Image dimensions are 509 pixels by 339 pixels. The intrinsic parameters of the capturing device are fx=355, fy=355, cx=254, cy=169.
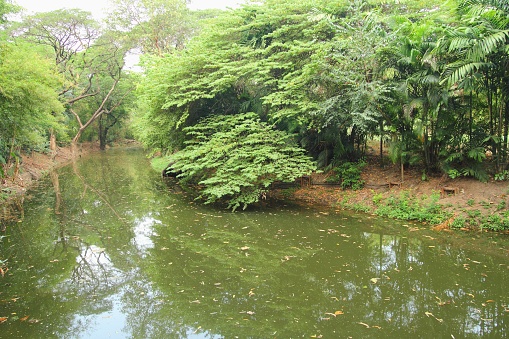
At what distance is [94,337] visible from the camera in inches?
179

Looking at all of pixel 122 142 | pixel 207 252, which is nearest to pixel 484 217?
pixel 207 252

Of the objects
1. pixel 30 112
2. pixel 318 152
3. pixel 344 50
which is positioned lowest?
pixel 318 152

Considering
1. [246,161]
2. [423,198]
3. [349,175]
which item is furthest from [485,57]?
[246,161]

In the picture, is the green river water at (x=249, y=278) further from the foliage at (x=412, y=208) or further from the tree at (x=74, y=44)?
the tree at (x=74, y=44)

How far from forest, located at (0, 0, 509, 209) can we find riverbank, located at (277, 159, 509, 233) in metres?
0.42

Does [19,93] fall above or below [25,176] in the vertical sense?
above

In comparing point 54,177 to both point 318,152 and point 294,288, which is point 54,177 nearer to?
point 318,152

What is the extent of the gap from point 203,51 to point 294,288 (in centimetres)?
996

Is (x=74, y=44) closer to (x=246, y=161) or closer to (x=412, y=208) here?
(x=246, y=161)

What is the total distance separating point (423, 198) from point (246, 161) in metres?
5.10

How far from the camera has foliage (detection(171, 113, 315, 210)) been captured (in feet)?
34.1

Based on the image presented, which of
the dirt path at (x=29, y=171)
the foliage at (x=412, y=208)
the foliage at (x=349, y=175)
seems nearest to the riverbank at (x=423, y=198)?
the foliage at (x=412, y=208)

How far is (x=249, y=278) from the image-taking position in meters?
6.08

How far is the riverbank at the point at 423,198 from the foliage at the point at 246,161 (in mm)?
1583
